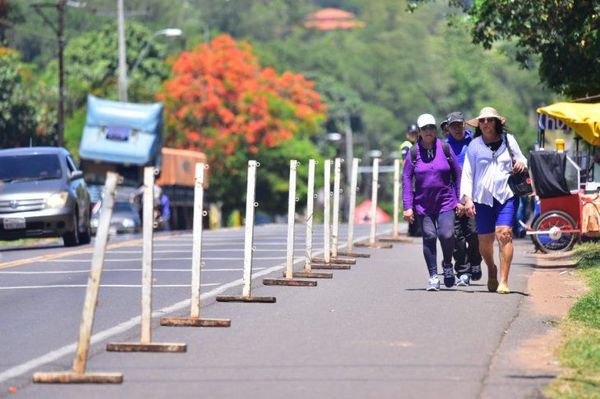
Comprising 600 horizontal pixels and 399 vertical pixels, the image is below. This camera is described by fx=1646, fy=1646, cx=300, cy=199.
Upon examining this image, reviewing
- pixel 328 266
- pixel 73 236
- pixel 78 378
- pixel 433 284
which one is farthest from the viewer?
pixel 73 236

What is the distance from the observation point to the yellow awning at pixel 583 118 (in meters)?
22.9

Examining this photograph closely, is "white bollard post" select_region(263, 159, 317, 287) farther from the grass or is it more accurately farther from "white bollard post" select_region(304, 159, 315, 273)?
the grass

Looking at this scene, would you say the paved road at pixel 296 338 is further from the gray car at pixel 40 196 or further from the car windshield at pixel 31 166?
the car windshield at pixel 31 166

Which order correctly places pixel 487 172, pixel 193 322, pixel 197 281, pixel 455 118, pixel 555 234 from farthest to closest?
pixel 555 234, pixel 455 118, pixel 487 172, pixel 197 281, pixel 193 322

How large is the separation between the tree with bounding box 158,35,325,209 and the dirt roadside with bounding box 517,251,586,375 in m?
47.6

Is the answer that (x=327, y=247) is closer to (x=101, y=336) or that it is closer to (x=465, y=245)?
(x=465, y=245)

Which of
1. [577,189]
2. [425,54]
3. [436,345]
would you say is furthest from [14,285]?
[425,54]

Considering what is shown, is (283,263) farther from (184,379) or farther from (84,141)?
(84,141)

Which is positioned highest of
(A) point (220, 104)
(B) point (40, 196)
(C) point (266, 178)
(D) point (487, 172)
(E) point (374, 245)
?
(A) point (220, 104)

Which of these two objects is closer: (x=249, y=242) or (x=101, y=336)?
(x=101, y=336)

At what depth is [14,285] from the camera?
18.2m

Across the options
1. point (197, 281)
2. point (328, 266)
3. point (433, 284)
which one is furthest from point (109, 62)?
point (197, 281)

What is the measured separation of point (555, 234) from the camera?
23.7 metres

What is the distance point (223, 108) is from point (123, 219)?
2691cm
